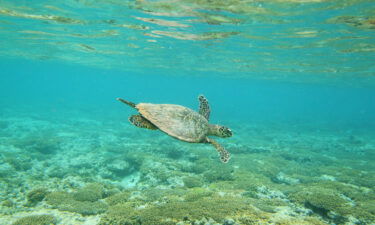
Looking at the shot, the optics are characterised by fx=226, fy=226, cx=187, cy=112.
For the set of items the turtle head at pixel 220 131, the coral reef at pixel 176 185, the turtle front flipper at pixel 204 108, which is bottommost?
the coral reef at pixel 176 185

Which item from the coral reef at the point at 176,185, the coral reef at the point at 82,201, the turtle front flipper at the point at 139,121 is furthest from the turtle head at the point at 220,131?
the coral reef at the point at 82,201

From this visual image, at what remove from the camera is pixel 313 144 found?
2472 centimetres

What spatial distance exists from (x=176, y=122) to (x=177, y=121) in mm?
59

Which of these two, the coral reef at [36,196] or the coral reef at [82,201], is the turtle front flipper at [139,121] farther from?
the coral reef at [36,196]

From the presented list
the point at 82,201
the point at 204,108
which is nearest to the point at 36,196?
the point at 82,201

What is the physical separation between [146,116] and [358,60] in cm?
2843

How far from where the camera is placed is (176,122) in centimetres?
605

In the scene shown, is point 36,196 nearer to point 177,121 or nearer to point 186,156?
point 177,121

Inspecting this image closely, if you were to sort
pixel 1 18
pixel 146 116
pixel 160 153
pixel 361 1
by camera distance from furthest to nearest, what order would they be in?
pixel 1 18 → pixel 160 153 → pixel 361 1 → pixel 146 116

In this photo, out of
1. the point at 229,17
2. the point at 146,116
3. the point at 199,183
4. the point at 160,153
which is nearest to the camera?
the point at 146,116

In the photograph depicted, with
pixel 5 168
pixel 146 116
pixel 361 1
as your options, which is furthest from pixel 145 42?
pixel 146 116

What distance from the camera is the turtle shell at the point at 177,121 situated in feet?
19.0

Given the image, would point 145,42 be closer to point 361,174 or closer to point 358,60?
point 361,174

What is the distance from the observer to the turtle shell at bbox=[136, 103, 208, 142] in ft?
19.0
